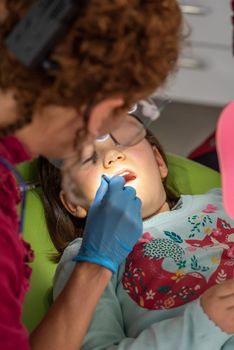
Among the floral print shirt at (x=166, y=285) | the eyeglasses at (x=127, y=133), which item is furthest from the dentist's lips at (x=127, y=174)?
the eyeglasses at (x=127, y=133)

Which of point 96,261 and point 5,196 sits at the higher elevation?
point 5,196

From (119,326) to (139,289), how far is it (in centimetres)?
9

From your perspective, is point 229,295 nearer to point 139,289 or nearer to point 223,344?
point 223,344

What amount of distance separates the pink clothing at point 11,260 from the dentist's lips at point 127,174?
1.50 ft

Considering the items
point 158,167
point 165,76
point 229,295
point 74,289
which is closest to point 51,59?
point 165,76

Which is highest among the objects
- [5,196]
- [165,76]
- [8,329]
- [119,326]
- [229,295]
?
[165,76]

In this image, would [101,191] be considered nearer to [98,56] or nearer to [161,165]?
[161,165]

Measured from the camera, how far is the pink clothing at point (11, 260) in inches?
31.6

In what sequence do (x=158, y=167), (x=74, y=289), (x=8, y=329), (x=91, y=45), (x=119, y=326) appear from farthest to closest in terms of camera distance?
(x=158, y=167) → (x=119, y=326) → (x=74, y=289) → (x=8, y=329) → (x=91, y=45)

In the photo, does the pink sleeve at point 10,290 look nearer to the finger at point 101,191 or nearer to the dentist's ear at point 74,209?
the finger at point 101,191

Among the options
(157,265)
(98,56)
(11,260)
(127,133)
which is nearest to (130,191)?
(157,265)

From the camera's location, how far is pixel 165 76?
2.60ft

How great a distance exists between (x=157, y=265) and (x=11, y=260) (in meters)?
0.56

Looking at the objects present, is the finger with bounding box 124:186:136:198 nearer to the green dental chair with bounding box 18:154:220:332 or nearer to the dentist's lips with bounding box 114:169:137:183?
the dentist's lips with bounding box 114:169:137:183
